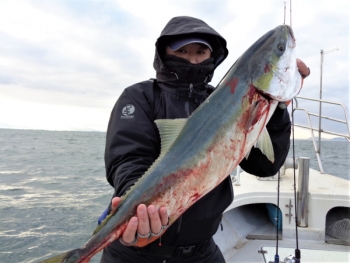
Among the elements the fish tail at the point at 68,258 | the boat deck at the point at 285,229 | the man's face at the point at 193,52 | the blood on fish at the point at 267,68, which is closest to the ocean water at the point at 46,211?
the boat deck at the point at 285,229

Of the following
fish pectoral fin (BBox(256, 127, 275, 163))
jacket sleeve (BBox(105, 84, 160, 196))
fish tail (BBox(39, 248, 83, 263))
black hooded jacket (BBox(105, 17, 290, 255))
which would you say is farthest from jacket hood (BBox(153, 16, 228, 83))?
fish tail (BBox(39, 248, 83, 263))

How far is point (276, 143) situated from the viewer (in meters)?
2.30

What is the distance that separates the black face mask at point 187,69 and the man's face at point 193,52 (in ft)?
0.22

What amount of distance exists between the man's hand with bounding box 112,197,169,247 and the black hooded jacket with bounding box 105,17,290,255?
260 millimetres

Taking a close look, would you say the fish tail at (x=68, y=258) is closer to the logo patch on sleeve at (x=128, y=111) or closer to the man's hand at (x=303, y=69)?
the logo patch on sleeve at (x=128, y=111)

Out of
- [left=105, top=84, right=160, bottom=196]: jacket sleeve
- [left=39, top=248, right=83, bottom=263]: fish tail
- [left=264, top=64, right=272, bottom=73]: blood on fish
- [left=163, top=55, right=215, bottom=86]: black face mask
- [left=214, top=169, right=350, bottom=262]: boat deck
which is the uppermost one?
[left=163, top=55, right=215, bottom=86]: black face mask

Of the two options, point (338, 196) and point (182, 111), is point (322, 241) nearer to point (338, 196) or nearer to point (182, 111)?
point (338, 196)

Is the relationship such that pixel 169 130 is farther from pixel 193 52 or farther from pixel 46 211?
pixel 46 211

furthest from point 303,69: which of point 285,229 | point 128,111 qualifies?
point 285,229

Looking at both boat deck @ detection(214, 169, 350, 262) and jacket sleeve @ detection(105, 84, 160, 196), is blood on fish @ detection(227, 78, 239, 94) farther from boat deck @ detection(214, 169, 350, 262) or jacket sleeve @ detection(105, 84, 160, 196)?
boat deck @ detection(214, 169, 350, 262)

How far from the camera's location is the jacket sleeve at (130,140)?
2016 mm

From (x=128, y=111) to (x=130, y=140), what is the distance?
0.81ft

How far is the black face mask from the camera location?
2.48 m

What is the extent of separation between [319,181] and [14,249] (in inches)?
294
